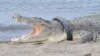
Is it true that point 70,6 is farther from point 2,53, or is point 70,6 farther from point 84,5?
point 2,53


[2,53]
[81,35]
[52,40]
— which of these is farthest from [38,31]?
[2,53]

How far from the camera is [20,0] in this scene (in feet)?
66.3

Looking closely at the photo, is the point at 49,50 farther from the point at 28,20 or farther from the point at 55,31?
the point at 55,31

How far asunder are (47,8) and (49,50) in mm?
9965

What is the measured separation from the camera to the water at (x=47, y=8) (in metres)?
14.9

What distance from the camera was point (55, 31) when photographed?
8.79 meters

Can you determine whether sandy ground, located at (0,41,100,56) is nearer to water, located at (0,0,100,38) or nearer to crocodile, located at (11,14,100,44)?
crocodile, located at (11,14,100,44)

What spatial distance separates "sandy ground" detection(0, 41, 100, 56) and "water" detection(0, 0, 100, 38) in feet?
17.8

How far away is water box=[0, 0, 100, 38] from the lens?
1495cm

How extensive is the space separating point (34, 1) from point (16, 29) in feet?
25.2

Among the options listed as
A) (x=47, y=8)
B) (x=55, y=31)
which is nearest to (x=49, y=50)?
(x=55, y=31)

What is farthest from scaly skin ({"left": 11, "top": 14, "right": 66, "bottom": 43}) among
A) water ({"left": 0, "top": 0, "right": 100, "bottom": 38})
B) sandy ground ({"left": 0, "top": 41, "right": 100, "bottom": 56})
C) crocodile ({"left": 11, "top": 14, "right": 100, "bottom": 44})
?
water ({"left": 0, "top": 0, "right": 100, "bottom": 38})

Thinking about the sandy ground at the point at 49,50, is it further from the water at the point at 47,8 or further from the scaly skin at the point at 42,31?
the water at the point at 47,8

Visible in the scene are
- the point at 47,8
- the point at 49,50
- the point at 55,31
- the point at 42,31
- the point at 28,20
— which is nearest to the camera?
the point at 49,50
